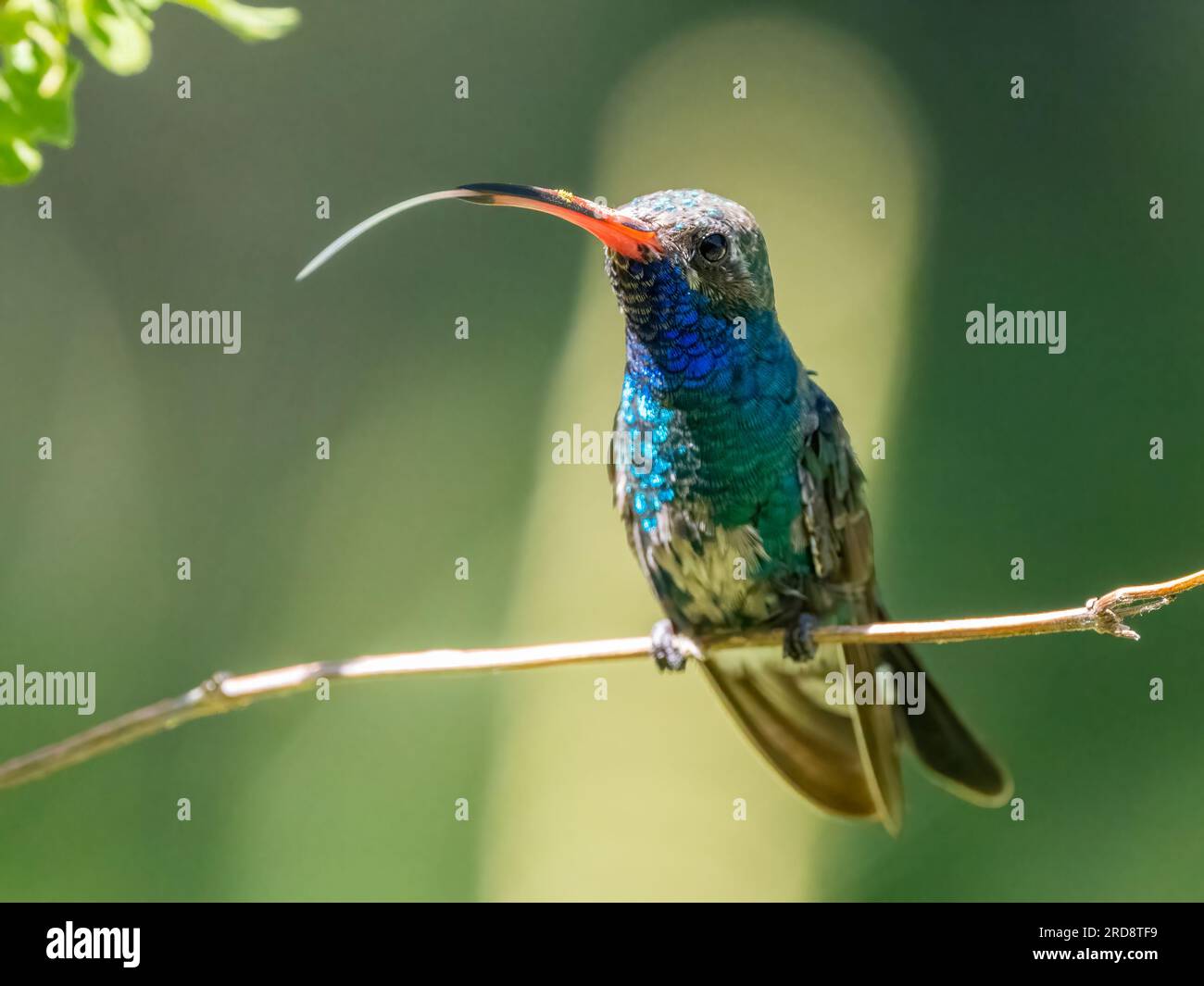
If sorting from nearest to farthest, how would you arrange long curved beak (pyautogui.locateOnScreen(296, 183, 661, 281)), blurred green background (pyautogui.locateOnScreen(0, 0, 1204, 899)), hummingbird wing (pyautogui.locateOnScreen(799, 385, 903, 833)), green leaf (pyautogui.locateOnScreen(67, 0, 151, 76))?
1. green leaf (pyautogui.locateOnScreen(67, 0, 151, 76))
2. long curved beak (pyautogui.locateOnScreen(296, 183, 661, 281))
3. hummingbird wing (pyautogui.locateOnScreen(799, 385, 903, 833))
4. blurred green background (pyautogui.locateOnScreen(0, 0, 1204, 899))

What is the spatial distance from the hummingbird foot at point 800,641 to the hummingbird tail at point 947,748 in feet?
0.99

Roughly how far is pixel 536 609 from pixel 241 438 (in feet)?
4.01

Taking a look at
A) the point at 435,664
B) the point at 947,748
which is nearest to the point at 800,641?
the point at 947,748

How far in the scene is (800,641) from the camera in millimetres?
2604

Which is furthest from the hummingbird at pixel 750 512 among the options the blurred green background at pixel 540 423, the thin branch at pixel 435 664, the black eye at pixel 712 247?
the blurred green background at pixel 540 423

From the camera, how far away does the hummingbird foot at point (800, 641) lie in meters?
2.60

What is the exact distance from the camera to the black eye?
2377 millimetres

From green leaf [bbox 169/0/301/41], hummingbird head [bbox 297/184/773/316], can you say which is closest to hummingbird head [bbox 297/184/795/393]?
hummingbird head [bbox 297/184/773/316]

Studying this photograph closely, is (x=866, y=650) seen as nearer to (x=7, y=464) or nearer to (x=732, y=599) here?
(x=732, y=599)

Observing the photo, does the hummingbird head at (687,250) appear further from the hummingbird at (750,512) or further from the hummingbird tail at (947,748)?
the hummingbird tail at (947,748)

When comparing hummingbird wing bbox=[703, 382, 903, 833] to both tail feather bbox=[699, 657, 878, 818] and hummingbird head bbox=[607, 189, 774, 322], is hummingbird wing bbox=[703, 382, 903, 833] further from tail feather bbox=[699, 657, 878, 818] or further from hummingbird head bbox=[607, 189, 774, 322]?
hummingbird head bbox=[607, 189, 774, 322]

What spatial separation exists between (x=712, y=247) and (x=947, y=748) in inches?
49.3

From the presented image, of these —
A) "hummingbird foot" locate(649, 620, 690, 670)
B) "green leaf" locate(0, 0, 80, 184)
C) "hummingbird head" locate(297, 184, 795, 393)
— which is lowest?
"hummingbird foot" locate(649, 620, 690, 670)

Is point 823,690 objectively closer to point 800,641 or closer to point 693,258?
point 800,641
